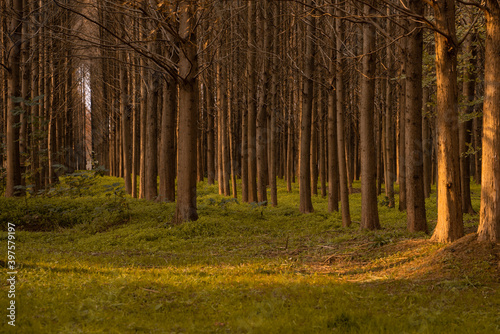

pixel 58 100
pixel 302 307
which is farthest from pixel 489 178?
pixel 58 100

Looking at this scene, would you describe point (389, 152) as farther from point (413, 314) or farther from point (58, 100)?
point (58, 100)

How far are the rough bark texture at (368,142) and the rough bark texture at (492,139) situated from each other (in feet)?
13.1

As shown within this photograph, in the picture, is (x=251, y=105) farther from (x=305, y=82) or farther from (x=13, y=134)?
(x=13, y=134)

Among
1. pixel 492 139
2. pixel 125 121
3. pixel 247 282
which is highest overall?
pixel 125 121

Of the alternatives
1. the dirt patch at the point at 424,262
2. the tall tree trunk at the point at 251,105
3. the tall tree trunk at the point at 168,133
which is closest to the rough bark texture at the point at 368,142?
the dirt patch at the point at 424,262

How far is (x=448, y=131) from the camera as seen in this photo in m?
7.33

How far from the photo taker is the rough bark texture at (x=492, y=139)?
21.0 feet

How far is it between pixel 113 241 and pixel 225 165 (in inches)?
414

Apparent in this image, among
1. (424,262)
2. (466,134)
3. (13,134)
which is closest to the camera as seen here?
(424,262)

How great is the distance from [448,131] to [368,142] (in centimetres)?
349

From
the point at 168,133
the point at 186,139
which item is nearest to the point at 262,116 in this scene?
the point at 168,133

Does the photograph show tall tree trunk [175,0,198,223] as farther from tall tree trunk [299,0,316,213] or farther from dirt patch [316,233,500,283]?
dirt patch [316,233,500,283]

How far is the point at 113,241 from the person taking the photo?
32.9 ft

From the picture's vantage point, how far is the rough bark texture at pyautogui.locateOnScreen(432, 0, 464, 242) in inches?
287
